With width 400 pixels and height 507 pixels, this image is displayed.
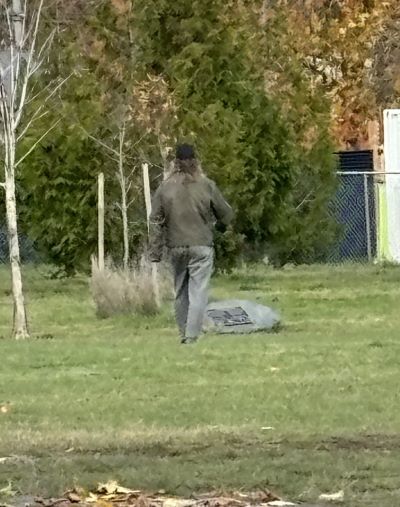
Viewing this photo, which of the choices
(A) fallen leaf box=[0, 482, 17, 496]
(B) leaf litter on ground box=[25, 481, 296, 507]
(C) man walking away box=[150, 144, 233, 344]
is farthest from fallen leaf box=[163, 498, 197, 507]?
(C) man walking away box=[150, 144, 233, 344]

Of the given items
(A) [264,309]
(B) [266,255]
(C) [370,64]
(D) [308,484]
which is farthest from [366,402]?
(C) [370,64]

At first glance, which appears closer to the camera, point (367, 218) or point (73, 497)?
point (73, 497)

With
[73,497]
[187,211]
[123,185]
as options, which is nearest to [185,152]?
[187,211]

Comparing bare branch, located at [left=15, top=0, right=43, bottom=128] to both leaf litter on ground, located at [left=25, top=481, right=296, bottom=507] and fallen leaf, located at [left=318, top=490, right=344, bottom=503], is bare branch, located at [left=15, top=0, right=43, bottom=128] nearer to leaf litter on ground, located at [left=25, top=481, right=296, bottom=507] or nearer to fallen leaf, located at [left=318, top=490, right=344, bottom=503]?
leaf litter on ground, located at [left=25, top=481, right=296, bottom=507]

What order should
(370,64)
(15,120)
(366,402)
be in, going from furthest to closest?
1. (370,64)
2. (15,120)
3. (366,402)

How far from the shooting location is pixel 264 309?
13.6 metres

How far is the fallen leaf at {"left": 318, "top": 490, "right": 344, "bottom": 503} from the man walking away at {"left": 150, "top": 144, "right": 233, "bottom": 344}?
6276 mm

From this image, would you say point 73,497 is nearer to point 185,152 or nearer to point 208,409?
point 208,409

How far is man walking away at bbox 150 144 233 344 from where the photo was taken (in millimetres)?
12164

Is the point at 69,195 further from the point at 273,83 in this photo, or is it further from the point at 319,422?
the point at 319,422

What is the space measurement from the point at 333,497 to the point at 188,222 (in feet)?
21.8

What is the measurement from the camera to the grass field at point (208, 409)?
6.17 metres

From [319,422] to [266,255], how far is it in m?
16.8

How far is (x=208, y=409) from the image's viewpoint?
819cm
